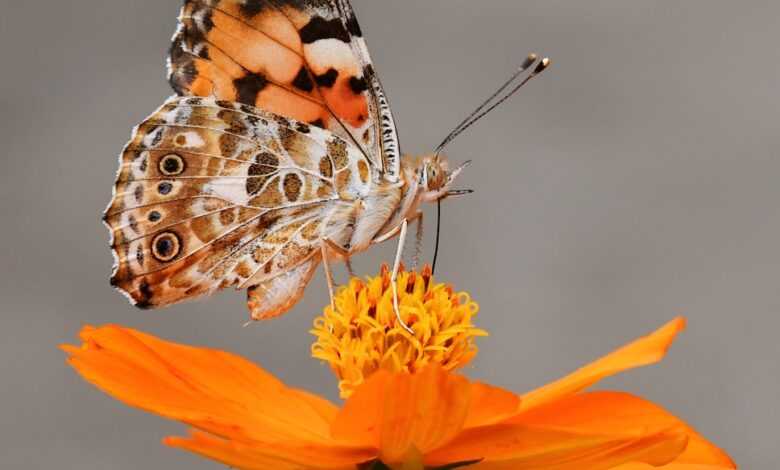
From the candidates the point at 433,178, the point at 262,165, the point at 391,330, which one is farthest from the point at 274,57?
the point at 391,330

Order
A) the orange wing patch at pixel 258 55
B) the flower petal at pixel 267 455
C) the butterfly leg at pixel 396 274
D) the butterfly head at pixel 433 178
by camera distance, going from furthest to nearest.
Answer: the orange wing patch at pixel 258 55
the butterfly head at pixel 433 178
the butterfly leg at pixel 396 274
the flower petal at pixel 267 455

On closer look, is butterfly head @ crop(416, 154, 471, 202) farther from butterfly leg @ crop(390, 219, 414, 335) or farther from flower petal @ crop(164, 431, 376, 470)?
flower petal @ crop(164, 431, 376, 470)

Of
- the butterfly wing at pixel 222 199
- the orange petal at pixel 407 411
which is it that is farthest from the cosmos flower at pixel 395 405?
the butterfly wing at pixel 222 199

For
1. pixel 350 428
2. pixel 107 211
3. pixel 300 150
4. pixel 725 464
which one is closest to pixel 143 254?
pixel 107 211

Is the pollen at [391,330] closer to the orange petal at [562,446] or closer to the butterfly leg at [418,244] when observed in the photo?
the butterfly leg at [418,244]

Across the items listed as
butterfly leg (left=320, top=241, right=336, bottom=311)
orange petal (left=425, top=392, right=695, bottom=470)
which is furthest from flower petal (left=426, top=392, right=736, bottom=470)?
butterfly leg (left=320, top=241, right=336, bottom=311)

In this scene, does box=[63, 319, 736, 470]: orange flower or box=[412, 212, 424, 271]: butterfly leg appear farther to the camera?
box=[412, 212, 424, 271]: butterfly leg
